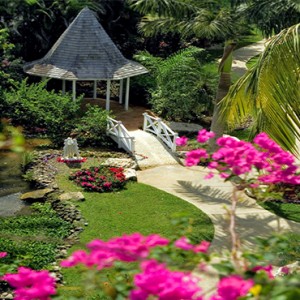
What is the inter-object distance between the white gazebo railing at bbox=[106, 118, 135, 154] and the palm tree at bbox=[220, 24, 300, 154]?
8.16 meters

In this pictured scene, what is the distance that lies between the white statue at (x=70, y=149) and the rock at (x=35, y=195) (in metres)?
2.22

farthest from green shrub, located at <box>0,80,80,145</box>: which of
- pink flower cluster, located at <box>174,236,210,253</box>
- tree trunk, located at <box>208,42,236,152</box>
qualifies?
pink flower cluster, located at <box>174,236,210,253</box>

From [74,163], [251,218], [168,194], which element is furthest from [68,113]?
[251,218]

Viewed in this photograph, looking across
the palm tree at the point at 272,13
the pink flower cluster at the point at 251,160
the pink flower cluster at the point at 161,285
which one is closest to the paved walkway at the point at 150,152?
the palm tree at the point at 272,13

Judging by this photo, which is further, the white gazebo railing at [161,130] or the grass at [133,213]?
→ the white gazebo railing at [161,130]

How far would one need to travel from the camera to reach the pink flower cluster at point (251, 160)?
5039mm

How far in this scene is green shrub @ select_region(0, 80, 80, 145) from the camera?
64.1 ft

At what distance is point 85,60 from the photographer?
21.4 metres

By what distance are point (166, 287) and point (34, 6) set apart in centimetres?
2273

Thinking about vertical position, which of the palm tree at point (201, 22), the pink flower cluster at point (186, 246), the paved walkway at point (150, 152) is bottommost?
the paved walkway at point (150, 152)

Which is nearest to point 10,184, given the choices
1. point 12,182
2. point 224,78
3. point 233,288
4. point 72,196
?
point 12,182

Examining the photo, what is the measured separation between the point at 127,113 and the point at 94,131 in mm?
3172

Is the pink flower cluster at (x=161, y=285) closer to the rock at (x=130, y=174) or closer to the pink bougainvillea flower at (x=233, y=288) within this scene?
the pink bougainvillea flower at (x=233, y=288)

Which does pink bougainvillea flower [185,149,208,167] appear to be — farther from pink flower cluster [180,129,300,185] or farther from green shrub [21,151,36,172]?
green shrub [21,151,36,172]
